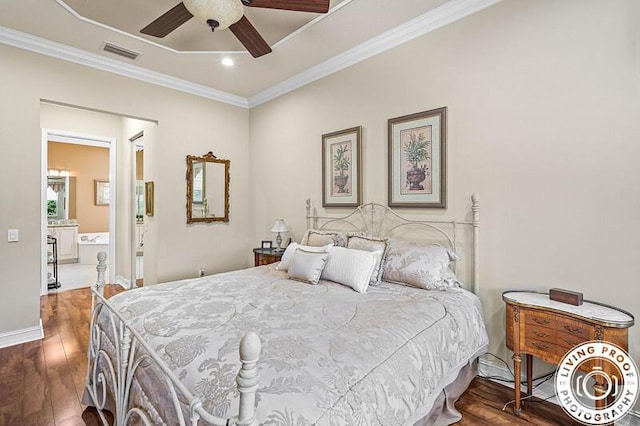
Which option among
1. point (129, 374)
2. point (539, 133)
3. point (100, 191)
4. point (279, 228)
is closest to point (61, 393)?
point (129, 374)

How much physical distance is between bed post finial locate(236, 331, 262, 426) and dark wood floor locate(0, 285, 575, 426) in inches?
67.0

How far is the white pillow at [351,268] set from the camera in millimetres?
2438

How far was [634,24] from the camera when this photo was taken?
1.91 metres

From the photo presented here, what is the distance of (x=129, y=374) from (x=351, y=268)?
5.09ft

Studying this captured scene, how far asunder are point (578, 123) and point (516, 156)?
0.40 metres

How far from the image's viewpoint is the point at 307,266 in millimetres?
2643

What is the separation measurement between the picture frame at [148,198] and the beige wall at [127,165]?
0.20 m

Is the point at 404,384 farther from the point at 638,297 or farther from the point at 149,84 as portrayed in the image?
the point at 149,84


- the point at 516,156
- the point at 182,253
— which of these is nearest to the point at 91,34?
the point at 182,253

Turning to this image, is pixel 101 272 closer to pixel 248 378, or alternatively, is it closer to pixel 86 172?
pixel 248 378

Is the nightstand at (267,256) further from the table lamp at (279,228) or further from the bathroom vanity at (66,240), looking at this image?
the bathroom vanity at (66,240)

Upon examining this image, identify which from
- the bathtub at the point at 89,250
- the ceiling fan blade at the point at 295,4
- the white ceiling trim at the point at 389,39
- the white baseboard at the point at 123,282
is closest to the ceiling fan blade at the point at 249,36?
the ceiling fan blade at the point at 295,4

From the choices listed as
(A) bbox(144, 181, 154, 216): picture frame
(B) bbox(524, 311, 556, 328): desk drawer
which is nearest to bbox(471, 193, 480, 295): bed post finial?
(B) bbox(524, 311, 556, 328): desk drawer

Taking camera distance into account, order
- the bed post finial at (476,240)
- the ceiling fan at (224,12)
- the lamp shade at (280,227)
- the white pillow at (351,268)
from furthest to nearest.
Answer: the lamp shade at (280,227)
the bed post finial at (476,240)
the white pillow at (351,268)
the ceiling fan at (224,12)
